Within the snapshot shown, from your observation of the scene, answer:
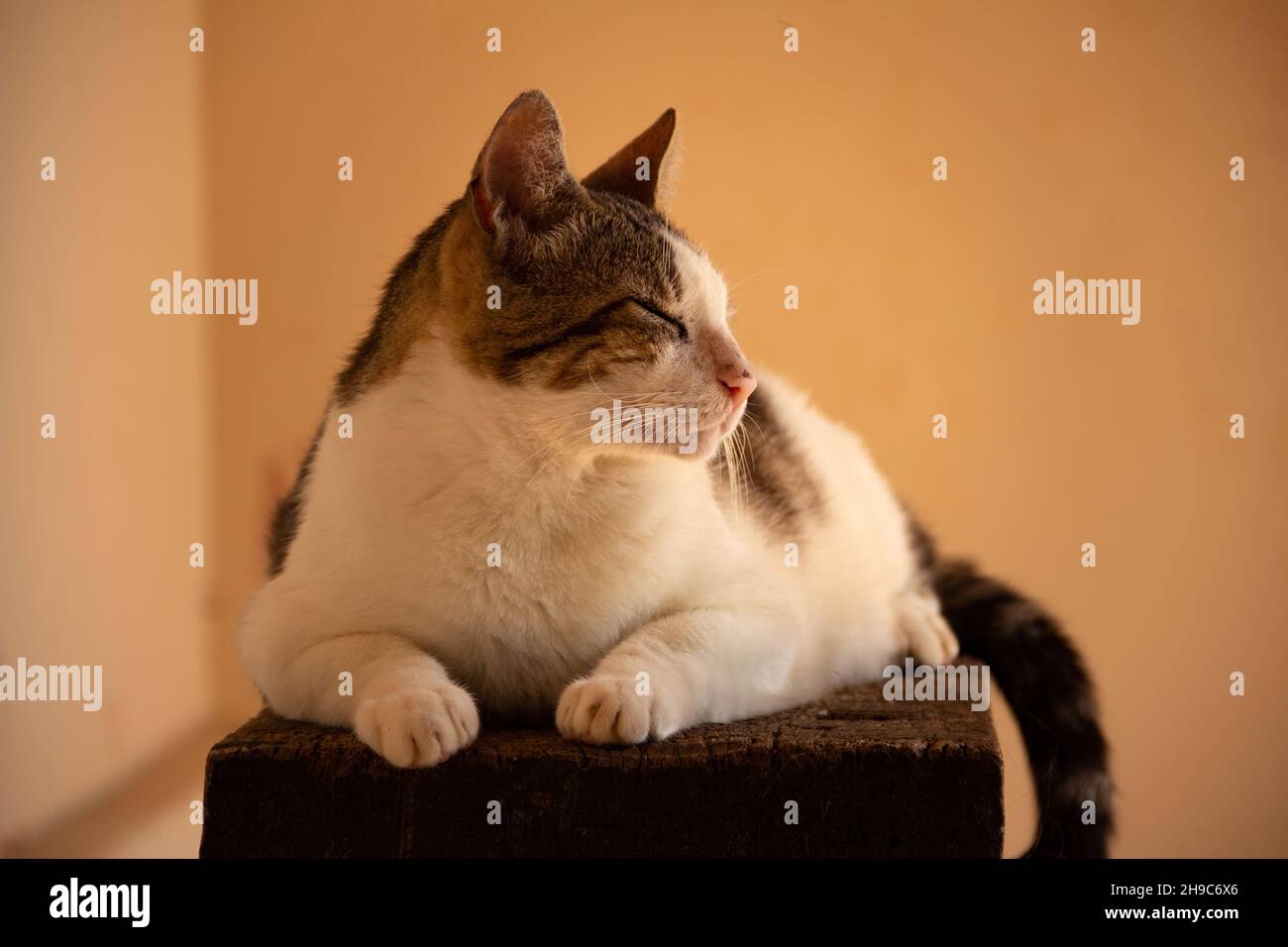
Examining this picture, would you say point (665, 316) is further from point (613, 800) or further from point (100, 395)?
point (100, 395)

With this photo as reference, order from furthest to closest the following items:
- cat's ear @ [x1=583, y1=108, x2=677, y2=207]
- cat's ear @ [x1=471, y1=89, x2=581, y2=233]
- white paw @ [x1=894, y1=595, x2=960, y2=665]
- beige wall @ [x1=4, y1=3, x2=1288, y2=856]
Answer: beige wall @ [x1=4, y1=3, x2=1288, y2=856] → white paw @ [x1=894, y1=595, x2=960, y2=665] → cat's ear @ [x1=583, y1=108, x2=677, y2=207] → cat's ear @ [x1=471, y1=89, x2=581, y2=233]

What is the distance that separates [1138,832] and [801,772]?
87.9 inches

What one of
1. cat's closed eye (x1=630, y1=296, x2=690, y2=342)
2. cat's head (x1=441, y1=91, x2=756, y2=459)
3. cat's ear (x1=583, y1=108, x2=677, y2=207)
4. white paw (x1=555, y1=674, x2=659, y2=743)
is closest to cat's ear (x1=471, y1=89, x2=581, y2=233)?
cat's head (x1=441, y1=91, x2=756, y2=459)

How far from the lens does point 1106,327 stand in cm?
310

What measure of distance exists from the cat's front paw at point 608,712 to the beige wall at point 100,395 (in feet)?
4.99

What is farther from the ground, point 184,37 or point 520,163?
point 184,37

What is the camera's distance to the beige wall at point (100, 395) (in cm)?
239

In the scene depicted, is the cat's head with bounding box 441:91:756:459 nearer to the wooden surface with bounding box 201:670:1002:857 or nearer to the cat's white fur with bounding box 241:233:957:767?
the cat's white fur with bounding box 241:233:957:767

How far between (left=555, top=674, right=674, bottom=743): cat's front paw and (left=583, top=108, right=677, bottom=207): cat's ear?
30.0 inches

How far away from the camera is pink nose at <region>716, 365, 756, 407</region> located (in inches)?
55.9

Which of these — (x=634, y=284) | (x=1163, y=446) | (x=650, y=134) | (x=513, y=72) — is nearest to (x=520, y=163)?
(x=634, y=284)

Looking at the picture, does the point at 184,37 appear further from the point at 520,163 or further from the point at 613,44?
the point at 520,163

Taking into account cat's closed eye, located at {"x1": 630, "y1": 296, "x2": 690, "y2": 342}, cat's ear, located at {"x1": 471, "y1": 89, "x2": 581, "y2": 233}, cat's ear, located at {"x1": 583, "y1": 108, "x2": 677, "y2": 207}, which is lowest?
cat's closed eye, located at {"x1": 630, "y1": 296, "x2": 690, "y2": 342}

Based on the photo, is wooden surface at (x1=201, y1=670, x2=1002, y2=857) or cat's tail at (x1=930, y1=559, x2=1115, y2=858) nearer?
wooden surface at (x1=201, y1=670, x2=1002, y2=857)
